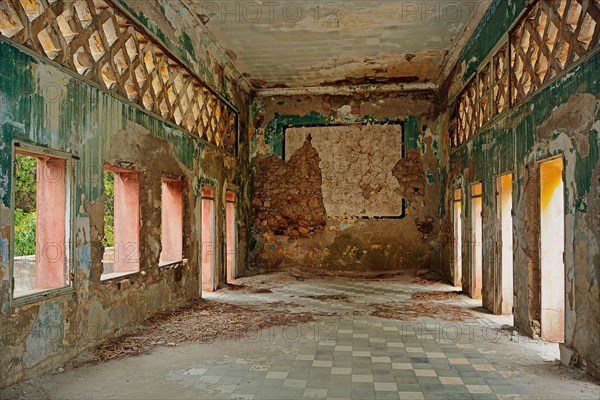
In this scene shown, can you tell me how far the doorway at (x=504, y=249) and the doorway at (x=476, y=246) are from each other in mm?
1403

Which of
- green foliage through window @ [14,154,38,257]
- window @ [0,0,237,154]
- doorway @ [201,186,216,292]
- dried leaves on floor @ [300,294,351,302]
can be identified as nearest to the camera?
window @ [0,0,237,154]

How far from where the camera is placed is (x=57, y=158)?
4539mm

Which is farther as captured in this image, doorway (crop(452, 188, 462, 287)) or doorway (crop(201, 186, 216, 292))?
doorway (crop(452, 188, 462, 287))

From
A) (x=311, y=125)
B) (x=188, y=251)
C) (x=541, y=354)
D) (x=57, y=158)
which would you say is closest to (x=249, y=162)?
(x=311, y=125)

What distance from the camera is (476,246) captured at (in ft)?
27.5

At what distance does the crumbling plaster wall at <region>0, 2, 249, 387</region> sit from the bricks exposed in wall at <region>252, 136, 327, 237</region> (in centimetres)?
439

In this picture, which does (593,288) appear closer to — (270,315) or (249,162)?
(270,315)

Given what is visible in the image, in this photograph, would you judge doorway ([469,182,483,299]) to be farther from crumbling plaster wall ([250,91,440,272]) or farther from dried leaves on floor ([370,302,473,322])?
crumbling plaster wall ([250,91,440,272])

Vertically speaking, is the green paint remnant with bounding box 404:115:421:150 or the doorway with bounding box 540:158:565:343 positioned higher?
the green paint remnant with bounding box 404:115:421:150

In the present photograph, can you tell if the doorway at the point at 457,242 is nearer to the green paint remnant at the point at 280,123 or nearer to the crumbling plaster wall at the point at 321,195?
the crumbling plaster wall at the point at 321,195

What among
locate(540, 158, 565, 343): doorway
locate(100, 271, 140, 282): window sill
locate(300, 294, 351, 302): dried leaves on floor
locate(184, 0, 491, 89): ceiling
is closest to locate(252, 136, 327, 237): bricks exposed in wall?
locate(184, 0, 491, 89): ceiling

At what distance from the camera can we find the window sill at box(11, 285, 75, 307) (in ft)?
12.6

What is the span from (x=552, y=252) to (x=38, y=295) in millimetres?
5395

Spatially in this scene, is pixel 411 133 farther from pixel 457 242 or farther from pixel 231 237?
pixel 231 237
